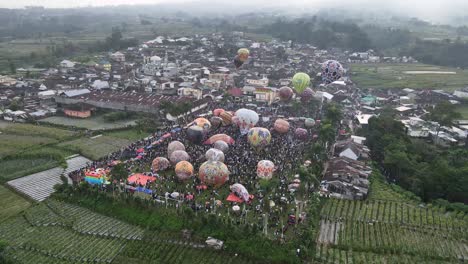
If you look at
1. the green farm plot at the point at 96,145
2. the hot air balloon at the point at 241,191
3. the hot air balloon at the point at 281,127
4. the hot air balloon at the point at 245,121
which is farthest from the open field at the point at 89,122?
the hot air balloon at the point at 241,191

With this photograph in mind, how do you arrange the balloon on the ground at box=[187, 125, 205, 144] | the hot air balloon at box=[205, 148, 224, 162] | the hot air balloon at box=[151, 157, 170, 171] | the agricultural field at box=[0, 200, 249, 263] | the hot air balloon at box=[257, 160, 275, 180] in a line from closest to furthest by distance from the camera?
the agricultural field at box=[0, 200, 249, 263] < the hot air balloon at box=[257, 160, 275, 180] < the hot air balloon at box=[151, 157, 170, 171] < the hot air balloon at box=[205, 148, 224, 162] < the balloon on the ground at box=[187, 125, 205, 144]

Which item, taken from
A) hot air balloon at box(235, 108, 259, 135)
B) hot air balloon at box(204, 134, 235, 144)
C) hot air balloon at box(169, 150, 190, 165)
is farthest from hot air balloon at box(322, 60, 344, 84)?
hot air balloon at box(169, 150, 190, 165)

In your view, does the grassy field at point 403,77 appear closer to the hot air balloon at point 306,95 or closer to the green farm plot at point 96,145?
the hot air balloon at point 306,95

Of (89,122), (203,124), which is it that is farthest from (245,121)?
(89,122)

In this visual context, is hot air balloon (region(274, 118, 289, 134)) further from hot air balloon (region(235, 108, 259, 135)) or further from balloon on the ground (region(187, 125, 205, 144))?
balloon on the ground (region(187, 125, 205, 144))

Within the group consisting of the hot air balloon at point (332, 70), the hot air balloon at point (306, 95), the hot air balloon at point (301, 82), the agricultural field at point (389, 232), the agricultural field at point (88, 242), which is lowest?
the agricultural field at point (88, 242)

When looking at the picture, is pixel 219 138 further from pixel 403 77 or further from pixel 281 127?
pixel 403 77
